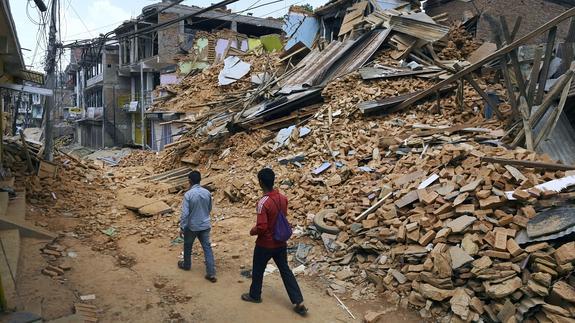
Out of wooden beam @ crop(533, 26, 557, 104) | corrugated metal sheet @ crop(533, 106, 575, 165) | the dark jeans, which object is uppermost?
wooden beam @ crop(533, 26, 557, 104)

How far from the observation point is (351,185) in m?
7.53

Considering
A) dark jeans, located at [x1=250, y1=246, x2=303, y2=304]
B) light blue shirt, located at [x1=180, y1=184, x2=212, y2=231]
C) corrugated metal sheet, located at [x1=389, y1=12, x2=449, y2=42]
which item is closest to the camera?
dark jeans, located at [x1=250, y1=246, x2=303, y2=304]

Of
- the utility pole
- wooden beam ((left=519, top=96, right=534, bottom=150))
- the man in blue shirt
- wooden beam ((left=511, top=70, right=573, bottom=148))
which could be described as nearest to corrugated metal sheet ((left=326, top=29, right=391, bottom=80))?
wooden beam ((left=519, top=96, right=534, bottom=150))

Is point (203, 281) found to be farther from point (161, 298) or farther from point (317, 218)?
point (317, 218)

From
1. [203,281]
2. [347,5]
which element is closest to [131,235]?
[203,281]

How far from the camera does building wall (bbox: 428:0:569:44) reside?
14547mm

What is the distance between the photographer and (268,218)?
4336 millimetres

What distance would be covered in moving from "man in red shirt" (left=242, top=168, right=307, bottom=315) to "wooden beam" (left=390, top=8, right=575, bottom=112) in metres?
4.84

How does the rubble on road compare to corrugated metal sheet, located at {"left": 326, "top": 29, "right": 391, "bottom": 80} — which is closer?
the rubble on road

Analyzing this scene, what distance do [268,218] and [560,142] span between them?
5.19 metres

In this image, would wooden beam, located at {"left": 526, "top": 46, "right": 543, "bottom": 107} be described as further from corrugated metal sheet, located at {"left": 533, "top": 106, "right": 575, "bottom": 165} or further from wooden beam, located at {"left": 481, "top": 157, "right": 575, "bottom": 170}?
wooden beam, located at {"left": 481, "top": 157, "right": 575, "bottom": 170}

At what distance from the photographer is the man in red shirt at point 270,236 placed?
4320 millimetres

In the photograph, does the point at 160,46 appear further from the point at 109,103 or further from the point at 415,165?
the point at 415,165

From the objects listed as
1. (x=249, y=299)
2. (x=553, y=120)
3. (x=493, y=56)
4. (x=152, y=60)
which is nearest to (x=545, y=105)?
(x=553, y=120)
